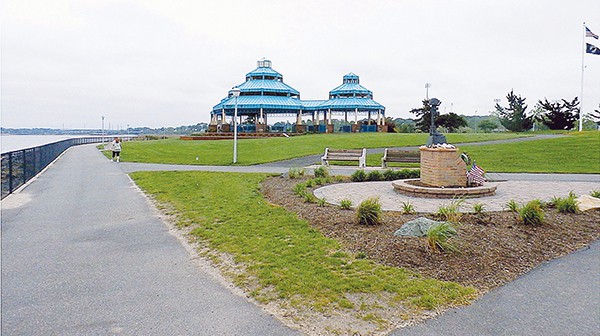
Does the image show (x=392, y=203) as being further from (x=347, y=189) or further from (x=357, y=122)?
(x=357, y=122)

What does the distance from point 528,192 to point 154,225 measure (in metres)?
8.90

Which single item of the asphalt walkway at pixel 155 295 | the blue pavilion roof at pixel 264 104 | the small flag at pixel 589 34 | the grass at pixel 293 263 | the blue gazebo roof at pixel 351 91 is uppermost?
the small flag at pixel 589 34

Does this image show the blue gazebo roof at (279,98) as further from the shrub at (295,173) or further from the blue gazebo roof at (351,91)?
the shrub at (295,173)

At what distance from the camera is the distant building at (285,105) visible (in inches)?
2178

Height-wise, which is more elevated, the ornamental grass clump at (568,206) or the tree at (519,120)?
the tree at (519,120)

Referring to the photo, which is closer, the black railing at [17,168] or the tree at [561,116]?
the black railing at [17,168]

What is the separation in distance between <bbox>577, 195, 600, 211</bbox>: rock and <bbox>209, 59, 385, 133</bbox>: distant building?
45559mm

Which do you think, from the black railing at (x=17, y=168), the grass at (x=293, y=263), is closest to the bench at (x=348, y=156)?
the grass at (x=293, y=263)

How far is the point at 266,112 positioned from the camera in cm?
5778

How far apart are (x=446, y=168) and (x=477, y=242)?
4637 millimetres

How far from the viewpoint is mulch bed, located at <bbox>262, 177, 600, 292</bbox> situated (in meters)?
5.18

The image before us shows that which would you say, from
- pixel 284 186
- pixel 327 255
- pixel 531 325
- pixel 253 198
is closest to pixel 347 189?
pixel 284 186

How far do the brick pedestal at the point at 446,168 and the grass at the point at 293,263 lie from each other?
13.5 ft

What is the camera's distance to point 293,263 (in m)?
5.39
